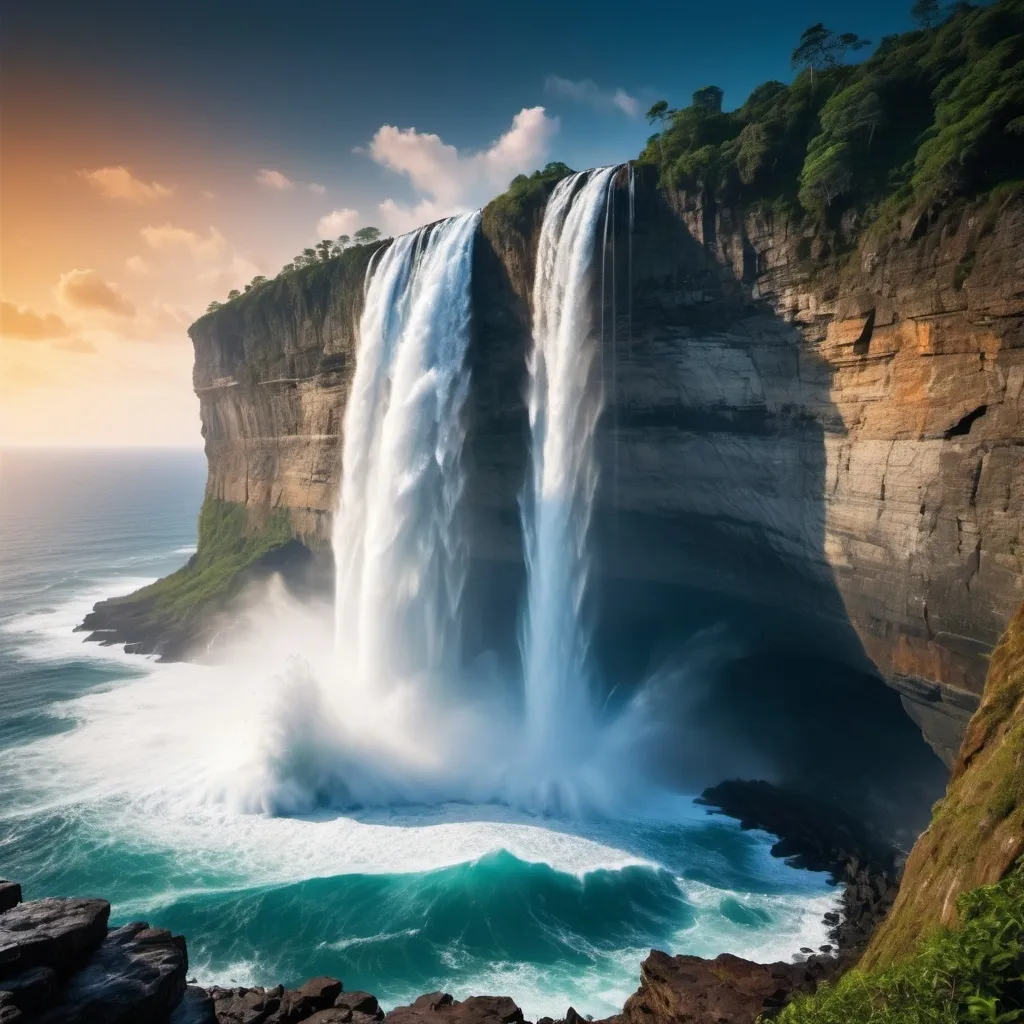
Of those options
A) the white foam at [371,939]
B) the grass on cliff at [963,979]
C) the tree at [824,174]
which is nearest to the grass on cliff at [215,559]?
the white foam at [371,939]

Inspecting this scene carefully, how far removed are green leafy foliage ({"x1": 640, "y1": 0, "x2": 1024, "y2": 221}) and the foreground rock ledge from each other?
18.9 metres

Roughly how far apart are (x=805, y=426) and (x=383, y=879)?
59.8 feet

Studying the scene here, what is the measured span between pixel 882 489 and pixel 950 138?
9.24 meters

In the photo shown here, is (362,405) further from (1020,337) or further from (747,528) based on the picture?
(1020,337)

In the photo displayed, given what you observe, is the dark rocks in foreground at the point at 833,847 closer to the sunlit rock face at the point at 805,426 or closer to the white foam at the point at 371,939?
the sunlit rock face at the point at 805,426

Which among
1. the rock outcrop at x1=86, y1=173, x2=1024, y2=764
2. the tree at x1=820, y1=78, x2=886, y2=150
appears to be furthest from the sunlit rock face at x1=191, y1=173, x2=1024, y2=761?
the tree at x1=820, y1=78, x2=886, y2=150

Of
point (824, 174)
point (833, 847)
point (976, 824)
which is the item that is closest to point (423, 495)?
point (824, 174)

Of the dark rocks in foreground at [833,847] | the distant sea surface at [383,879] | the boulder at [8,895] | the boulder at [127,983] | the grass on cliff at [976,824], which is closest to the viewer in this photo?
the grass on cliff at [976,824]

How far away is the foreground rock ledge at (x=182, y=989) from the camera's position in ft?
31.6

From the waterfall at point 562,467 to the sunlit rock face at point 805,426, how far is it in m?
1.15

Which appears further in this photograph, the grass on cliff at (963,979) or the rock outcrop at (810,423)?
the rock outcrop at (810,423)

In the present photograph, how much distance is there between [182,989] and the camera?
11.0 m

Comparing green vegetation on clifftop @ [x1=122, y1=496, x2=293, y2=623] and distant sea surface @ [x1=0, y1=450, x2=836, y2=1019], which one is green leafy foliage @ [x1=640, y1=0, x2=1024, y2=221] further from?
green vegetation on clifftop @ [x1=122, y1=496, x2=293, y2=623]

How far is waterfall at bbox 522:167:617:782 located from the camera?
26.3 meters
